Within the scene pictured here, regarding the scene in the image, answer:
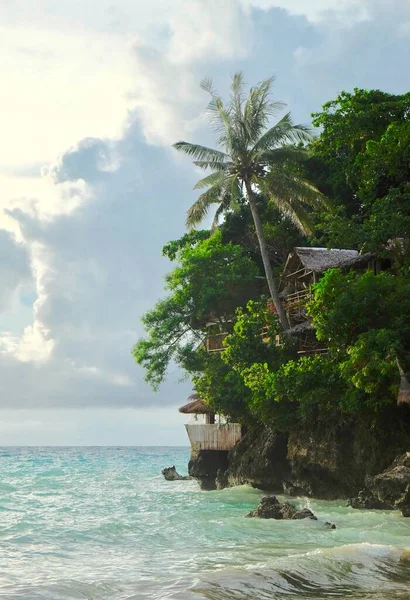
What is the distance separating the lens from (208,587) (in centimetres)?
919

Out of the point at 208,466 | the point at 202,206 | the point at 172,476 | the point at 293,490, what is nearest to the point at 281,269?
the point at 202,206

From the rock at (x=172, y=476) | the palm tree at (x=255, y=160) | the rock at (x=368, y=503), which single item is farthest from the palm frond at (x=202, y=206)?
the rock at (x=172, y=476)

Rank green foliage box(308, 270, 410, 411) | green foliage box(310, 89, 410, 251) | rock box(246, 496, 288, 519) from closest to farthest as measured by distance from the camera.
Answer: rock box(246, 496, 288, 519) → green foliage box(308, 270, 410, 411) → green foliage box(310, 89, 410, 251)

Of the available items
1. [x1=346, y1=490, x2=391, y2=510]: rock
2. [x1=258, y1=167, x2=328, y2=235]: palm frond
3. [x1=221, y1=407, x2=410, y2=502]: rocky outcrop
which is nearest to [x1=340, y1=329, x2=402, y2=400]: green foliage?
[x1=221, y1=407, x2=410, y2=502]: rocky outcrop

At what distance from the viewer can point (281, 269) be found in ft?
108

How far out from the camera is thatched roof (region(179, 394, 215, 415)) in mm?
31391

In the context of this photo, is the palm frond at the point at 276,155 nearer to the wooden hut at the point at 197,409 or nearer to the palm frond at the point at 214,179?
the palm frond at the point at 214,179

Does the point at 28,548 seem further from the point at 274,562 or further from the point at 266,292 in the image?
the point at 266,292

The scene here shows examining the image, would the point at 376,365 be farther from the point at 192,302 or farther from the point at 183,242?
the point at 183,242

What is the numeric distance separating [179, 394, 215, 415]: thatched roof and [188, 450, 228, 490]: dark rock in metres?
1.74

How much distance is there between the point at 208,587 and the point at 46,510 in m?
14.4

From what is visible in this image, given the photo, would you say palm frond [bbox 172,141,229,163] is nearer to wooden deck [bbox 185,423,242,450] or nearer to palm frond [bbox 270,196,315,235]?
palm frond [bbox 270,196,315,235]

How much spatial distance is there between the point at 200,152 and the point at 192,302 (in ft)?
21.6

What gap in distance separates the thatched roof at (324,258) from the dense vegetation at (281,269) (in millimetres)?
499
